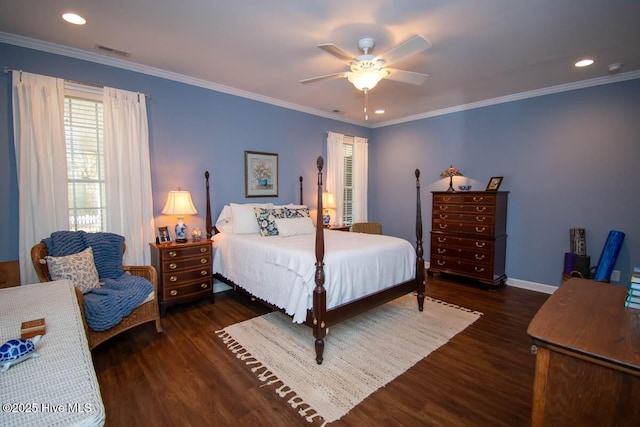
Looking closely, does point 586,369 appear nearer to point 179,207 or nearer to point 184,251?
point 184,251

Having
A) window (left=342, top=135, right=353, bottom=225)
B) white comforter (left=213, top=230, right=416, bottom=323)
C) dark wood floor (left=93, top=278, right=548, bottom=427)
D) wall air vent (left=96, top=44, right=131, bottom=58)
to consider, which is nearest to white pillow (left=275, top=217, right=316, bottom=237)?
white comforter (left=213, top=230, right=416, bottom=323)

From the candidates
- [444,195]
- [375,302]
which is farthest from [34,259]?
[444,195]

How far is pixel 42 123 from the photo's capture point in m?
2.77

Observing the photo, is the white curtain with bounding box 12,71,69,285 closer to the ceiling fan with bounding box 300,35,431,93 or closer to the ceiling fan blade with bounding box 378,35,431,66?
the ceiling fan with bounding box 300,35,431,93

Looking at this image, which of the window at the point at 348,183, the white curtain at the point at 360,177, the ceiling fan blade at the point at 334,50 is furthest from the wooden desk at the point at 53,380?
the white curtain at the point at 360,177

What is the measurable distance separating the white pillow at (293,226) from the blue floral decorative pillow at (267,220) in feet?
0.20

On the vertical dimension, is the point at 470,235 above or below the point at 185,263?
above

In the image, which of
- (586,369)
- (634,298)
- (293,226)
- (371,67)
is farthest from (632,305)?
(293,226)

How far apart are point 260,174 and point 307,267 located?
7.72ft

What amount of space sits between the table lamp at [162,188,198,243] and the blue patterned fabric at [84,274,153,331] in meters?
0.77

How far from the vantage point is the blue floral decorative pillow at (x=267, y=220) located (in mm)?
3738

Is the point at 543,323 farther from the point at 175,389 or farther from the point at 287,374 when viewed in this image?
the point at 175,389

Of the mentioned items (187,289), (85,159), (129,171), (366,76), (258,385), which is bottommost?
(258,385)

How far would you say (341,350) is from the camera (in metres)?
2.56
